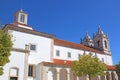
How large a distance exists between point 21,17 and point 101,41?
29.1m

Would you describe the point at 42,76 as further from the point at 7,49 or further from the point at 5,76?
the point at 7,49

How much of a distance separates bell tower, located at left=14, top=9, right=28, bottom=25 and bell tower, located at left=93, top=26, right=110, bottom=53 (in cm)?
2750

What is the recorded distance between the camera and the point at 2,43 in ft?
64.9

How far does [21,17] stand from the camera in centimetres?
3697

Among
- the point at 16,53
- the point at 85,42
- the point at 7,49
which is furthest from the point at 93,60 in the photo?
the point at 85,42

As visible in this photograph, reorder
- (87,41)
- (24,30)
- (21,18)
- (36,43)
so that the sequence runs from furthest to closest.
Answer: (87,41) → (21,18) → (36,43) → (24,30)

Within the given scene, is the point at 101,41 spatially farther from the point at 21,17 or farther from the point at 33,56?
the point at 33,56

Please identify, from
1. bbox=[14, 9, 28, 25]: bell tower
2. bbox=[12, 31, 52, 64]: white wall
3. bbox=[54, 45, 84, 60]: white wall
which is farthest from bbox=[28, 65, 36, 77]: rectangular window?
bbox=[14, 9, 28, 25]: bell tower

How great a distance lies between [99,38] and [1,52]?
42.8m

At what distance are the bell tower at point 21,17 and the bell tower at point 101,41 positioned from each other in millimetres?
27503

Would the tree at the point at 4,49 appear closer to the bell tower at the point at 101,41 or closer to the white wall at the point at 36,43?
the white wall at the point at 36,43

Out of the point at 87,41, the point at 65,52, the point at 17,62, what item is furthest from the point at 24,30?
the point at 87,41

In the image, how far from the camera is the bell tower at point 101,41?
5431 cm

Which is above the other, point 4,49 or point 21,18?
point 21,18
